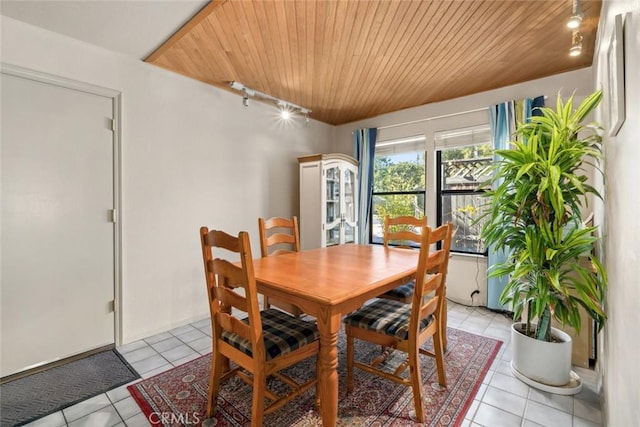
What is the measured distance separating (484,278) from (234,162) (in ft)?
10.5

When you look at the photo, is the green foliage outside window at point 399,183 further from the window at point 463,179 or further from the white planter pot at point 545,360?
the white planter pot at point 545,360

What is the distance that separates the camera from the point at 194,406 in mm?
1668

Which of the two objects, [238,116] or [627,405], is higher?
[238,116]

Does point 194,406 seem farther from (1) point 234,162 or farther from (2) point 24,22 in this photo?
(2) point 24,22

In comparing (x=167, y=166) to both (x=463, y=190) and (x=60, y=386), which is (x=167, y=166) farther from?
(x=463, y=190)

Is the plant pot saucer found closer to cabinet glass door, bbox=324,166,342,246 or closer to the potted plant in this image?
the potted plant

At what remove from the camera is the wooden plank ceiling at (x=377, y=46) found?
1894 mm

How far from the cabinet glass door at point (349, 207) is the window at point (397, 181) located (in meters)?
0.32

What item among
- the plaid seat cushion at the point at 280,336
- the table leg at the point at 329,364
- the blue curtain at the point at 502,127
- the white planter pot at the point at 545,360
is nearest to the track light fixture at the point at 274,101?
the blue curtain at the point at 502,127

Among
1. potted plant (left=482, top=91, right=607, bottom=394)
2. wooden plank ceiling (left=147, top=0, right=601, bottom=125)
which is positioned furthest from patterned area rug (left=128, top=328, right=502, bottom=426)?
wooden plank ceiling (left=147, top=0, right=601, bottom=125)

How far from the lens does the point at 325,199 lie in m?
3.78

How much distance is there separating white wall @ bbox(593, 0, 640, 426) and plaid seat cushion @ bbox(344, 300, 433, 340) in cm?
82

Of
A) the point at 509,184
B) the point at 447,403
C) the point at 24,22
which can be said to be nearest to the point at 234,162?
the point at 24,22

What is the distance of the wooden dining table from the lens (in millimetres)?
1291
